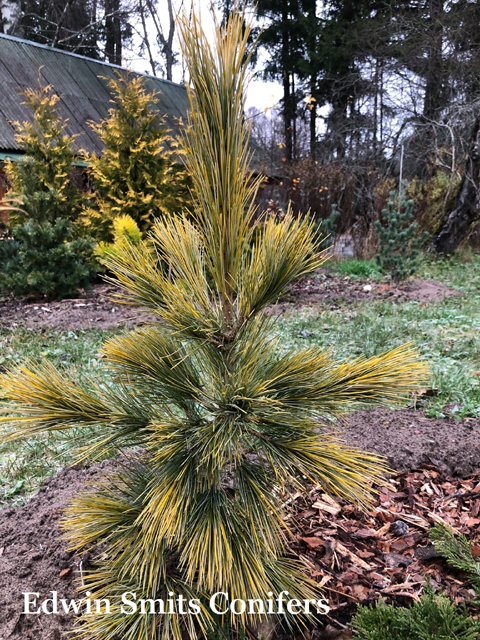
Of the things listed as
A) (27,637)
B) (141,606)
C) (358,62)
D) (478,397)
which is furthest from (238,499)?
(358,62)

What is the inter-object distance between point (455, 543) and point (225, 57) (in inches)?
62.7

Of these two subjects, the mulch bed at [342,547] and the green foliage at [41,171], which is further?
the green foliage at [41,171]

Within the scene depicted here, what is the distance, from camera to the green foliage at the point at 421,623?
1.03 m

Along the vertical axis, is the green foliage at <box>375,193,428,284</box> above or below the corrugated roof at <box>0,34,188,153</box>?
below

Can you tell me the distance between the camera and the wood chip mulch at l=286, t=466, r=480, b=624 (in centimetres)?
152

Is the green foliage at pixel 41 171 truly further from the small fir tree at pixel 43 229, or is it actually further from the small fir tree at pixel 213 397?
the small fir tree at pixel 213 397

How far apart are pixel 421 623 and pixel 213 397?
75cm

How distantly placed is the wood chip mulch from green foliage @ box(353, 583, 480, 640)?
0.30 meters

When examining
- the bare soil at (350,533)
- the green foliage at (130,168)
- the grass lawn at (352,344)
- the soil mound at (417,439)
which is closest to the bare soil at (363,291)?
the grass lawn at (352,344)

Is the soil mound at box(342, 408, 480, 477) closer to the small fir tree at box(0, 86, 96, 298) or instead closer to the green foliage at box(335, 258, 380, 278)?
the small fir tree at box(0, 86, 96, 298)

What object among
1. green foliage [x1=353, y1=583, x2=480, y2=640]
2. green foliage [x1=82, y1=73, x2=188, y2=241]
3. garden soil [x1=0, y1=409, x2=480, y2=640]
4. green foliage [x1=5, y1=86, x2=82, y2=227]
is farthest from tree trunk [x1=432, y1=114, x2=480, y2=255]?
green foliage [x1=353, y1=583, x2=480, y2=640]

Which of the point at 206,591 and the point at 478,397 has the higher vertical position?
the point at 206,591

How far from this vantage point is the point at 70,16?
18438mm

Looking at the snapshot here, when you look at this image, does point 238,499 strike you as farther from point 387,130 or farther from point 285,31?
point 285,31
